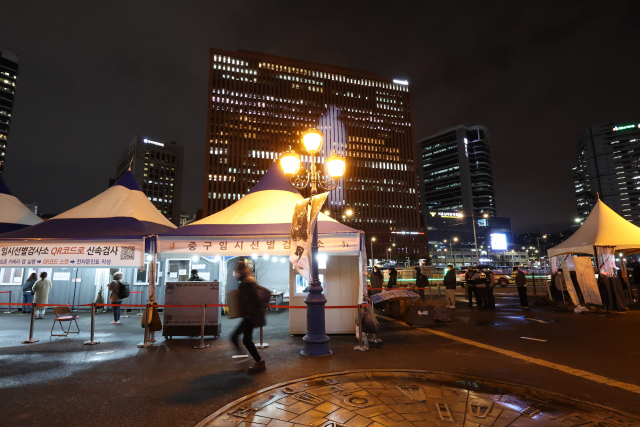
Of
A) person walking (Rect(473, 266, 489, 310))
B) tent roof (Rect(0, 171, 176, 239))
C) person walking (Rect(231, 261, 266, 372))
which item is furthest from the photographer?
person walking (Rect(473, 266, 489, 310))

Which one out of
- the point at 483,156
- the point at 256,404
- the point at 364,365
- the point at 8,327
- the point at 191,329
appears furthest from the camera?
the point at 483,156

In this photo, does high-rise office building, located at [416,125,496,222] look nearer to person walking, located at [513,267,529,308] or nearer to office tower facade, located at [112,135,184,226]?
office tower facade, located at [112,135,184,226]

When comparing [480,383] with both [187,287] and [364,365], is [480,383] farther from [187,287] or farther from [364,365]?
[187,287]

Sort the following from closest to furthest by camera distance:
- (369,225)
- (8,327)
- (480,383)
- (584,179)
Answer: (480,383)
(8,327)
(369,225)
(584,179)

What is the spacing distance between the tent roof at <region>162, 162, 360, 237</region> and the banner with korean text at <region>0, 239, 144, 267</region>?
1250mm

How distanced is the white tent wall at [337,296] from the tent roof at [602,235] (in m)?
12.2

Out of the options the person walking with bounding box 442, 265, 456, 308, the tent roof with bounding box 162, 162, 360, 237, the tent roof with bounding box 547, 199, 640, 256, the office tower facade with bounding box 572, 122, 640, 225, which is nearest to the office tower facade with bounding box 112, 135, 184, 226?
the tent roof with bounding box 162, 162, 360, 237

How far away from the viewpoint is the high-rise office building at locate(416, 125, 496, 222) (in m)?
173

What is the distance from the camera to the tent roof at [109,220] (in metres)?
9.68

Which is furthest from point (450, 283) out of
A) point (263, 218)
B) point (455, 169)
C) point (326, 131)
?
point (455, 169)

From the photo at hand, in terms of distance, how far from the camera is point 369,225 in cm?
11588

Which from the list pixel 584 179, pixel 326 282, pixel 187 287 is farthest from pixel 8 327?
pixel 584 179

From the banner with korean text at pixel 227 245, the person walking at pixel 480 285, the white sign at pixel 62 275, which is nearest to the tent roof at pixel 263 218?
the banner with korean text at pixel 227 245

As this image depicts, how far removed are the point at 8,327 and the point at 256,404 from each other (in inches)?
459
